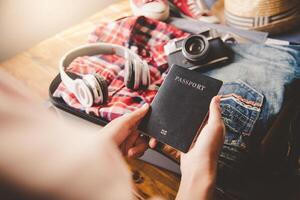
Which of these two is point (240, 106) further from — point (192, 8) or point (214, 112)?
point (192, 8)

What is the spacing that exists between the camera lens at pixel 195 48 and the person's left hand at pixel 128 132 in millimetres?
231

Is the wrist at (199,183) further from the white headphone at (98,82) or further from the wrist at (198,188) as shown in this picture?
the white headphone at (98,82)

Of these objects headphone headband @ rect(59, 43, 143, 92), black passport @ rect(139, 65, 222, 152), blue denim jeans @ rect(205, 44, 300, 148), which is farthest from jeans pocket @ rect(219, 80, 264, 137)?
headphone headband @ rect(59, 43, 143, 92)

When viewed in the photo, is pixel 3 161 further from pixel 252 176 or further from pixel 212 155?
pixel 252 176

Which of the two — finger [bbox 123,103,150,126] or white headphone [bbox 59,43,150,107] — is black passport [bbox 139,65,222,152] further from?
white headphone [bbox 59,43,150,107]

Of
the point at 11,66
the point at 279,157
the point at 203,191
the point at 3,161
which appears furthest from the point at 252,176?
the point at 11,66

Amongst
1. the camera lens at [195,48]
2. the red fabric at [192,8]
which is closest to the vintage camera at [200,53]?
the camera lens at [195,48]

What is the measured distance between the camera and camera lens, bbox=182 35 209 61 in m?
0.83

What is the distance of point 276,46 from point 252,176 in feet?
1.10

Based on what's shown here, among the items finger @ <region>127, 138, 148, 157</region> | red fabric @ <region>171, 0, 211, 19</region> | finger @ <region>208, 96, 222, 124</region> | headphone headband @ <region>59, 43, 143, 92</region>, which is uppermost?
red fabric @ <region>171, 0, 211, 19</region>

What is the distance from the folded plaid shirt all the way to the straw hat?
0.57ft

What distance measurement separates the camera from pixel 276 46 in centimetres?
88

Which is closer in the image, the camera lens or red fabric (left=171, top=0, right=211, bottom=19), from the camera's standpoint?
the camera lens

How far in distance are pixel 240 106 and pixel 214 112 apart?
0.16 meters
